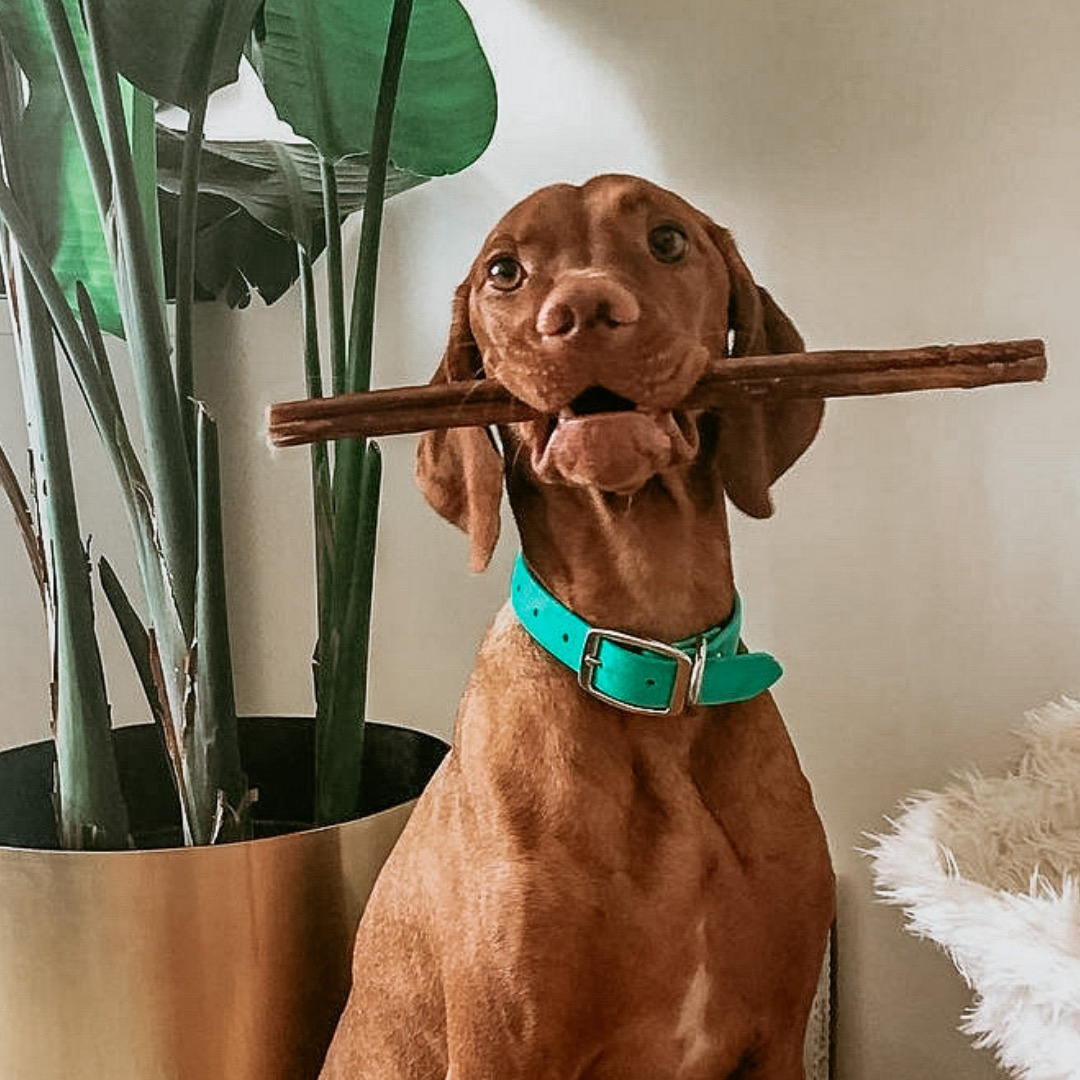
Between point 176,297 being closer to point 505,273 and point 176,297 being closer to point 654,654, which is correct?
point 505,273

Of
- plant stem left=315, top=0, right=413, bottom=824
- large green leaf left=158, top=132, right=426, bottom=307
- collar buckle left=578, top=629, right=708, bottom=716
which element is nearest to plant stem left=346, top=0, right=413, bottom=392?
plant stem left=315, top=0, right=413, bottom=824

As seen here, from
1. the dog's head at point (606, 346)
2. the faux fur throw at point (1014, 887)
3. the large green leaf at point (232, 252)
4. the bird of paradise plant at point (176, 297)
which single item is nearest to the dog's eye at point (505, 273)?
the dog's head at point (606, 346)

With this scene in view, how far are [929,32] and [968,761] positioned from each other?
636 mm

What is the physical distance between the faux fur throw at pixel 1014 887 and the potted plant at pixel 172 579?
0.46 metres

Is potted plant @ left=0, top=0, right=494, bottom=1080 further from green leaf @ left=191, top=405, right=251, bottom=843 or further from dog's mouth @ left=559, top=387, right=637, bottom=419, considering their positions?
dog's mouth @ left=559, top=387, right=637, bottom=419

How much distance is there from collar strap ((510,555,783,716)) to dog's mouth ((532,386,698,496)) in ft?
0.36

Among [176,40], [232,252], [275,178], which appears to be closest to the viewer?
[176,40]

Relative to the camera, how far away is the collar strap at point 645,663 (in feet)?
3.15

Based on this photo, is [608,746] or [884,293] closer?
[608,746]

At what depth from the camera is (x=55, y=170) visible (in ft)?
4.36

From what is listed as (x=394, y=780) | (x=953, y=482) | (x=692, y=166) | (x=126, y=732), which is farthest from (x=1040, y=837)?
(x=126, y=732)

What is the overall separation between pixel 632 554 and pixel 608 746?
126 millimetres

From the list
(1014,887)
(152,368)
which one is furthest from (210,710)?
(1014,887)

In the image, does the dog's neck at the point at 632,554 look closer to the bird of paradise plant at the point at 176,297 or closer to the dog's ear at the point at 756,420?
the dog's ear at the point at 756,420
